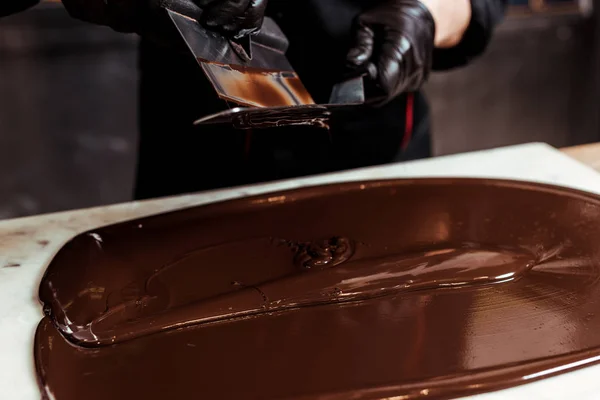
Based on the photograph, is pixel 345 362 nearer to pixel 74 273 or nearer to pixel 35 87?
pixel 74 273

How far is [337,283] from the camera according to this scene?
897 mm

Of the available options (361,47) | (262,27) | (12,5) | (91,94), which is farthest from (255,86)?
(91,94)

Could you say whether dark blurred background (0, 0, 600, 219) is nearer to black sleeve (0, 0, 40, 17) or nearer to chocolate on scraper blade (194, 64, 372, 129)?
black sleeve (0, 0, 40, 17)

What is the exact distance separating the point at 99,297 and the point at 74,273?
0.07 m

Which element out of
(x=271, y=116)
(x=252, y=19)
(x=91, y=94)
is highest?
(x=252, y=19)

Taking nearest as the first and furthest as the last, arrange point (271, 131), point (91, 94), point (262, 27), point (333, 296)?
point (333, 296) < point (262, 27) < point (271, 131) < point (91, 94)

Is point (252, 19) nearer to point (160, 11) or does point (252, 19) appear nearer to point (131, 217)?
point (160, 11)

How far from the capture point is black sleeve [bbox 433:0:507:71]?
1.34 metres

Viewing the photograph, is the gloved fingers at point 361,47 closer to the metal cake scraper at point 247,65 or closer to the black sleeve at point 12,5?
the metal cake scraper at point 247,65

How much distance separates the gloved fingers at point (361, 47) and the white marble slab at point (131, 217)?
223 millimetres

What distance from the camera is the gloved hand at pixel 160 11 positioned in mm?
911

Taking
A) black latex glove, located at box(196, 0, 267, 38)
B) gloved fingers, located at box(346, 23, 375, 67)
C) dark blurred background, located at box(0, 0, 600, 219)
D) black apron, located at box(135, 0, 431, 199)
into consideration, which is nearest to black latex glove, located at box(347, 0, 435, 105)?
gloved fingers, located at box(346, 23, 375, 67)

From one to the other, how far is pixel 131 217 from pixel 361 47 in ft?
1.67

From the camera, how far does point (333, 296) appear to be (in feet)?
2.87
